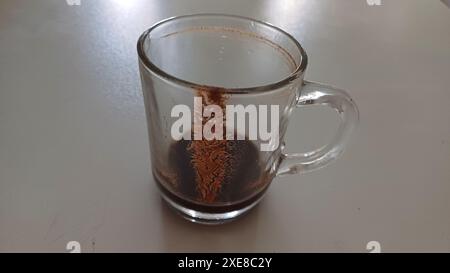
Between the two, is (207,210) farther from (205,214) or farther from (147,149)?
(147,149)

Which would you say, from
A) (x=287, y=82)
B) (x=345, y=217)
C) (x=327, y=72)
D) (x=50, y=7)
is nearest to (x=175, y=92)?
(x=287, y=82)

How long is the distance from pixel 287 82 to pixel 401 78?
1.05 ft

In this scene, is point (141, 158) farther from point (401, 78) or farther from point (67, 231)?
point (401, 78)

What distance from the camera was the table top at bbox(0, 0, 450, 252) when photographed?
1.22ft

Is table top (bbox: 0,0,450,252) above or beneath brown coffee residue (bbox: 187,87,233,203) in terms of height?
beneath

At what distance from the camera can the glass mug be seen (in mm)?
333

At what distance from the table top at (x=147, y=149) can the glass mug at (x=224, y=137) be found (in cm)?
3

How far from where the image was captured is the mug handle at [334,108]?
0.35 m

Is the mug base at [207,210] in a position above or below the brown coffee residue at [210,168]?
below

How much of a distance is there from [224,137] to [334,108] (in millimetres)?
88

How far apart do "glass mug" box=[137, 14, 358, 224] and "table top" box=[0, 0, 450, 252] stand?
3cm

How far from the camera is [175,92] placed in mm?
323

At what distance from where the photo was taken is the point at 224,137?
0.36 m

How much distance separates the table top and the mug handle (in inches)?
1.6
